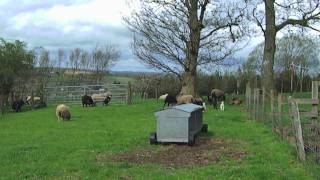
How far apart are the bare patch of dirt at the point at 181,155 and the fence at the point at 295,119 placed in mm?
1660

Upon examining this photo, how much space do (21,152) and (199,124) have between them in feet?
22.3

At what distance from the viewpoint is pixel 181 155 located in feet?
45.6

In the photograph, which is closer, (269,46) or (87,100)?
(269,46)

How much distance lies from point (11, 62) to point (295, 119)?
41.1m

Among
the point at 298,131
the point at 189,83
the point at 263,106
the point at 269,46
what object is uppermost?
the point at 269,46

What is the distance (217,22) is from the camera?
122 feet

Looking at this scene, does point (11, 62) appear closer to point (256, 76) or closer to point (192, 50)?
point (192, 50)

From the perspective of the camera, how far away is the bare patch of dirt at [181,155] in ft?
42.0

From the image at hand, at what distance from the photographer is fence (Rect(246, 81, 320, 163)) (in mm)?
12029

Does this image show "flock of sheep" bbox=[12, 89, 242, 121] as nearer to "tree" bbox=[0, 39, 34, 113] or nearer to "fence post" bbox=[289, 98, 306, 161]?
"tree" bbox=[0, 39, 34, 113]

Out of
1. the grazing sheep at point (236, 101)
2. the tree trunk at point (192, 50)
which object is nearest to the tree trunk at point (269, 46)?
the grazing sheep at point (236, 101)

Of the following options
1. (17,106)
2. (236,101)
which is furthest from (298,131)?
(17,106)

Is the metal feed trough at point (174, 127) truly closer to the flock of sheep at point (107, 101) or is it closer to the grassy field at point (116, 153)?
the grassy field at point (116, 153)

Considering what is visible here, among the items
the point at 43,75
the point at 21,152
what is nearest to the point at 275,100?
the point at 21,152
